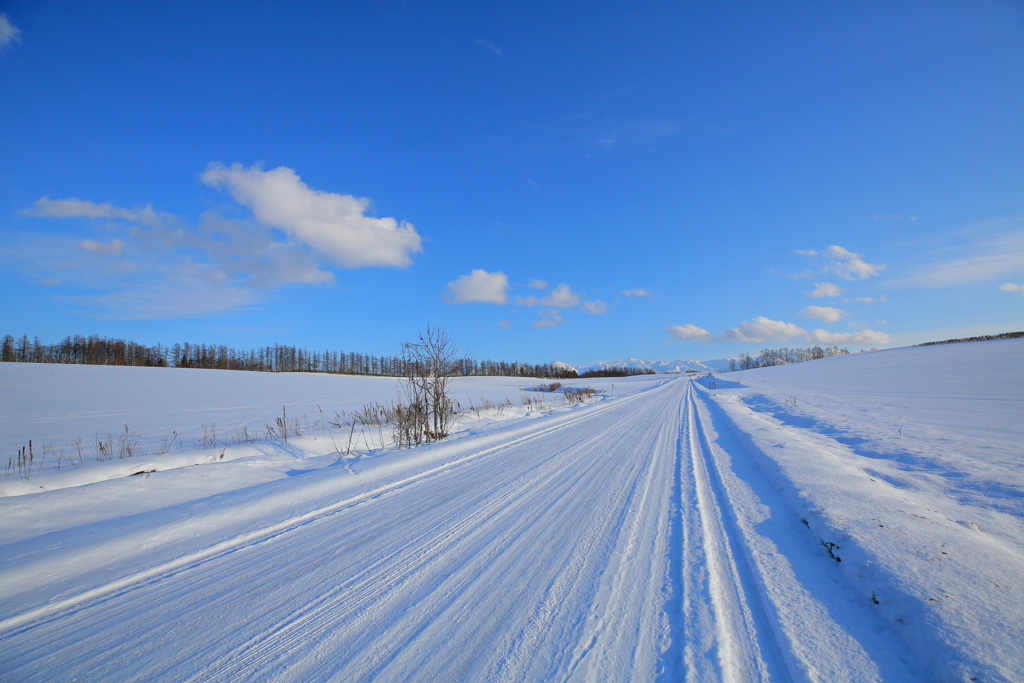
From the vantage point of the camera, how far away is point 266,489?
5266 millimetres

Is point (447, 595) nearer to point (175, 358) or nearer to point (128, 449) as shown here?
point (128, 449)

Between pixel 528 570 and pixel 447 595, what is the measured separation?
0.66m

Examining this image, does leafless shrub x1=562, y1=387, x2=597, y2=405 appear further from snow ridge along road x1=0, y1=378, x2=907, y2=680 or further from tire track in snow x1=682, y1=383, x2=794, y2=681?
snow ridge along road x1=0, y1=378, x2=907, y2=680

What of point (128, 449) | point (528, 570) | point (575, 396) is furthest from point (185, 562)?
point (575, 396)

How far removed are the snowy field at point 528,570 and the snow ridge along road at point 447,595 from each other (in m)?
0.02

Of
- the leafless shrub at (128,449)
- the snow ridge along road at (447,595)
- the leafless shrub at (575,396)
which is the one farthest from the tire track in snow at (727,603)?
the leafless shrub at (575,396)

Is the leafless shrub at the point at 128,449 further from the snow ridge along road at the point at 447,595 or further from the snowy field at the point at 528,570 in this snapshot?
the snow ridge along road at the point at 447,595

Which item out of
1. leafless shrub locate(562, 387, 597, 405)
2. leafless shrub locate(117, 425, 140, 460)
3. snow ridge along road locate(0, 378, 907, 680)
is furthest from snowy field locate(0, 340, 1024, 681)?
leafless shrub locate(562, 387, 597, 405)

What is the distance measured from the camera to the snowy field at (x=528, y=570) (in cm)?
211

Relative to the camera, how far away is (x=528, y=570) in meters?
3.06

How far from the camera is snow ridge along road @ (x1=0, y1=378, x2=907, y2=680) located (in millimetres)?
2088

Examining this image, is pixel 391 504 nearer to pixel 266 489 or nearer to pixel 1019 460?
pixel 266 489

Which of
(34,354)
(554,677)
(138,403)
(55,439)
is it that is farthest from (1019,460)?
(34,354)

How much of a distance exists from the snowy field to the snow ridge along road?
16 mm
